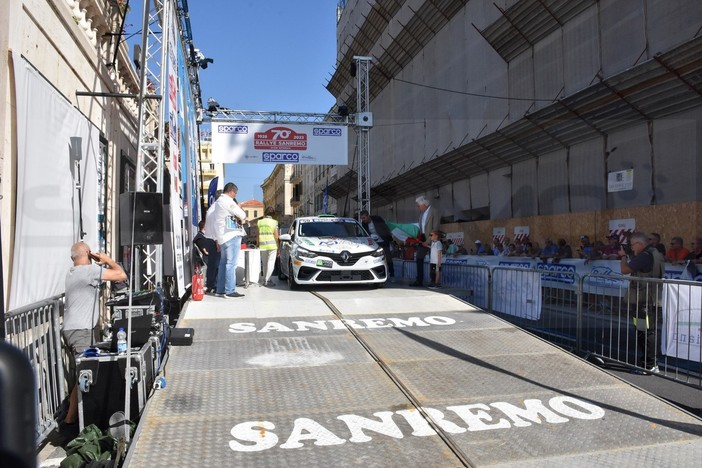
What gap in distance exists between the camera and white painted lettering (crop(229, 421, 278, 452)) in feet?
11.7

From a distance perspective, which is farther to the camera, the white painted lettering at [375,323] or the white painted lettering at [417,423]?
the white painted lettering at [375,323]

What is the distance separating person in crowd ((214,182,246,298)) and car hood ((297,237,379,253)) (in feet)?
4.81

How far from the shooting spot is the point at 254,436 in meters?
3.71

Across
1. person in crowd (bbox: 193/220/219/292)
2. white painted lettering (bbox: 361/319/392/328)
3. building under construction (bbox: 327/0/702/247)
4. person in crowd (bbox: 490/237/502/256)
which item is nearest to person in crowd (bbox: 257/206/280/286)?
person in crowd (bbox: 193/220/219/292)

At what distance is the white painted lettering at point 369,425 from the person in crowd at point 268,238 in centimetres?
687

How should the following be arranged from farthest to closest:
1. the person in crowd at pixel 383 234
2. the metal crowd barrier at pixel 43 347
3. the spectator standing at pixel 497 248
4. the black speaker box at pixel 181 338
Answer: the spectator standing at pixel 497 248 < the person in crowd at pixel 383 234 < the black speaker box at pixel 181 338 < the metal crowd barrier at pixel 43 347

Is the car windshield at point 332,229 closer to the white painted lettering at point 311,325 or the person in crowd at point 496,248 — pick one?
the white painted lettering at point 311,325

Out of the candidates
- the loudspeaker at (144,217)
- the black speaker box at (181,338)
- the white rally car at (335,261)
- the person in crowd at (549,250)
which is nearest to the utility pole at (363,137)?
the person in crowd at (549,250)

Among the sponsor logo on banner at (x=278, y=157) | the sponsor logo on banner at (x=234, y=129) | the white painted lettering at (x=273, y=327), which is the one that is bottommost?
the white painted lettering at (x=273, y=327)

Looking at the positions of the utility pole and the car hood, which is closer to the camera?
the car hood

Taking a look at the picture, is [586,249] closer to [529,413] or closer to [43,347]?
[529,413]

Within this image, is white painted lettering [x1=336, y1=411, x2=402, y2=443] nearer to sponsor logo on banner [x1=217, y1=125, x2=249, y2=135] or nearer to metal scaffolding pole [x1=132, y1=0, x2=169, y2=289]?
metal scaffolding pole [x1=132, y1=0, x2=169, y2=289]

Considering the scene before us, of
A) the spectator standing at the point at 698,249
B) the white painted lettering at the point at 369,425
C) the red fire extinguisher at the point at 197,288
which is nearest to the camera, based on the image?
the white painted lettering at the point at 369,425

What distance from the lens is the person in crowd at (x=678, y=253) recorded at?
1015cm
